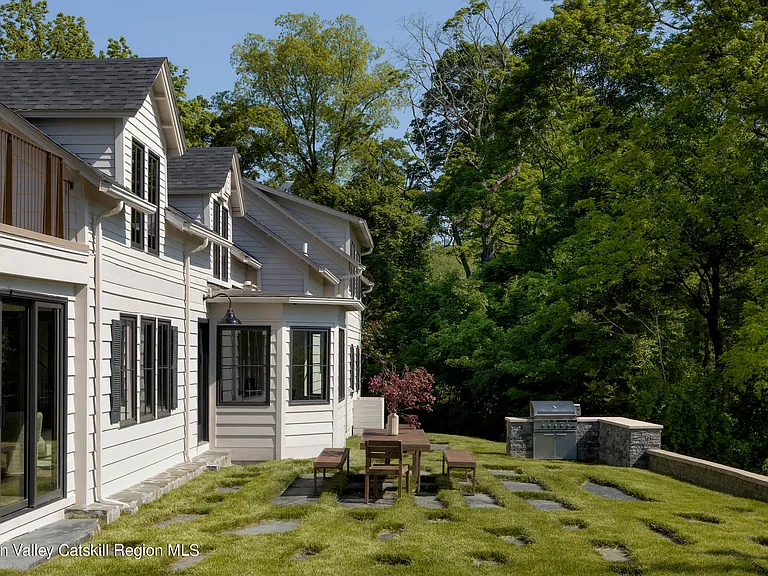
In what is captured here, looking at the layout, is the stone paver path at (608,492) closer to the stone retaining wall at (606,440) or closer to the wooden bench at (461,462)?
the wooden bench at (461,462)

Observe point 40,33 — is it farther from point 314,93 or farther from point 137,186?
point 137,186

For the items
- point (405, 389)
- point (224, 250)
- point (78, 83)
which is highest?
point (78, 83)

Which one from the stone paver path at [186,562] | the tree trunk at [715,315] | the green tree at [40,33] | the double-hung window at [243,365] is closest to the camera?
the stone paver path at [186,562]

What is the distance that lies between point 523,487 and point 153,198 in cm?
726

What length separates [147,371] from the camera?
12.2 meters

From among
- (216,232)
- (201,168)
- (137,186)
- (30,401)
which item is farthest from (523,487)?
(201,168)

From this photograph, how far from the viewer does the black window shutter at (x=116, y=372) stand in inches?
412

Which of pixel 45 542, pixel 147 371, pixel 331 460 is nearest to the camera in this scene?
pixel 45 542

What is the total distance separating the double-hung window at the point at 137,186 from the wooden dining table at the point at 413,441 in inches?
170

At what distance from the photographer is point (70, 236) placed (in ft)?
31.1

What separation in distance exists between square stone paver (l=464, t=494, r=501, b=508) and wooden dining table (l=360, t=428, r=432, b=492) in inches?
32.7

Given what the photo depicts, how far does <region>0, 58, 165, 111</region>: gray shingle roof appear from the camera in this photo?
10664 millimetres

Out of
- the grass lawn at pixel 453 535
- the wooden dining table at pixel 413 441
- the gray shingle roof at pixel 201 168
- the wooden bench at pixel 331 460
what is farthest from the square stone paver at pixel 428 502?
the gray shingle roof at pixel 201 168

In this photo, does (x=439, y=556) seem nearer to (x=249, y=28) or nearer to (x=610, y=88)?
(x=610, y=88)
